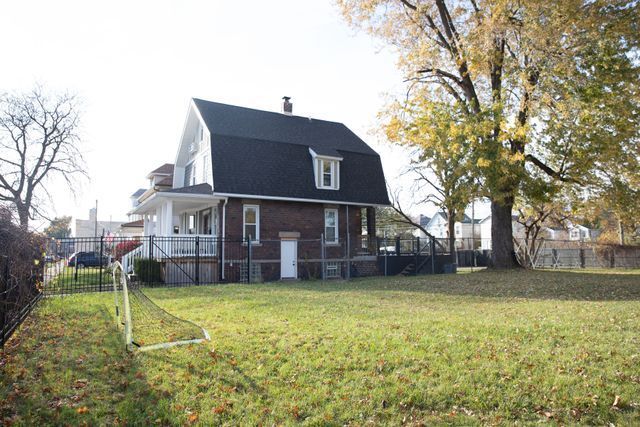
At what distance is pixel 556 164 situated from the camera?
2141cm

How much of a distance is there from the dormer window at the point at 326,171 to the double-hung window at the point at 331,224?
1.30 meters

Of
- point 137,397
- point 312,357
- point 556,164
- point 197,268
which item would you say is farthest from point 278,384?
point 556,164

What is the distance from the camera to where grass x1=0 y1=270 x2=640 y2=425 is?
4.75 meters

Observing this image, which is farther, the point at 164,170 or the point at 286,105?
the point at 164,170

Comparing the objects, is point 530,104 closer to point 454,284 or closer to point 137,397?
point 454,284

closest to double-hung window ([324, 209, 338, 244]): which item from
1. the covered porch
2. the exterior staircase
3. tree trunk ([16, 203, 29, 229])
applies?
the exterior staircase

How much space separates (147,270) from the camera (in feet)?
61.2

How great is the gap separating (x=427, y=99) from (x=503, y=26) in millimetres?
5063

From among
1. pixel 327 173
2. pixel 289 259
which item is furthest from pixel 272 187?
pixel 327 173

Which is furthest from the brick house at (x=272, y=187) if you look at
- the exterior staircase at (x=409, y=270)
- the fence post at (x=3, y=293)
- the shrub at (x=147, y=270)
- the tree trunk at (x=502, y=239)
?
the fence post at (x=3, y=293)

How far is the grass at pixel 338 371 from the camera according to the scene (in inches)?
187

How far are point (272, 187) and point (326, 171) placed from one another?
382cm

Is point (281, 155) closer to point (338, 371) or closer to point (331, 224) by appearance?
point (331, 224)

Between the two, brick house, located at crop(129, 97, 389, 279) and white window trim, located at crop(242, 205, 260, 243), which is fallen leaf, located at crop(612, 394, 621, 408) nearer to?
brick house, located at crop(129, 97, 389, 279)
